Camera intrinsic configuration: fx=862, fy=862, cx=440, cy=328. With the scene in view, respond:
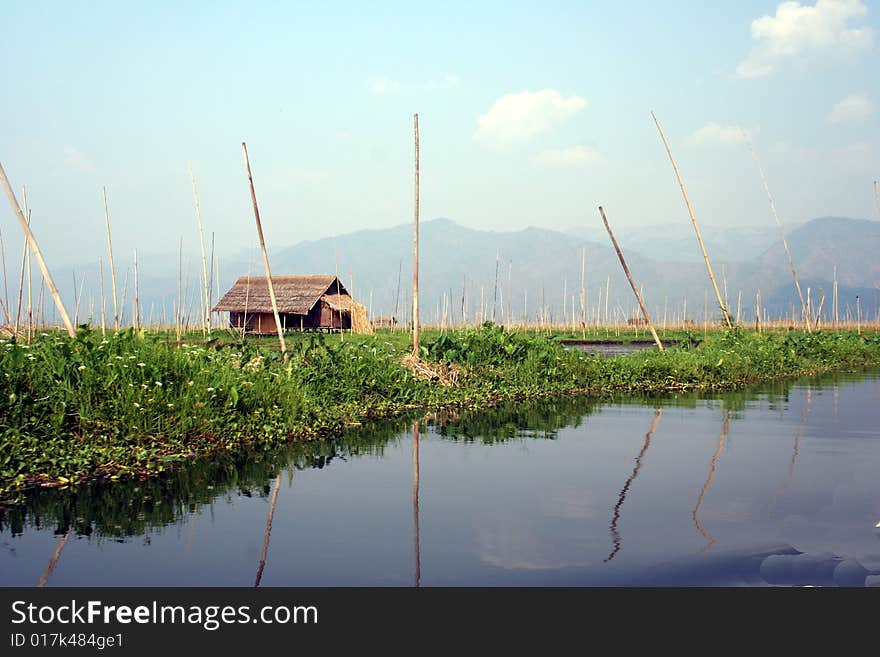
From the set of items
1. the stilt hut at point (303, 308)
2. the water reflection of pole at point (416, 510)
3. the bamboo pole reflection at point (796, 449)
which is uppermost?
the stilt hut at point (303, 308)

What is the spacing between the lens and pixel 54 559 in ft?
16.0

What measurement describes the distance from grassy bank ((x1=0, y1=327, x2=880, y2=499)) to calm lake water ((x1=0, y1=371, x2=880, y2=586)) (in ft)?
1.77

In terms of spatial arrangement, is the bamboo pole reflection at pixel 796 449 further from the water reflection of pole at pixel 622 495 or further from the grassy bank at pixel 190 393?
the grassy bank at pixel 190 393

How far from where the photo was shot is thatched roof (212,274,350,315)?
35906mm

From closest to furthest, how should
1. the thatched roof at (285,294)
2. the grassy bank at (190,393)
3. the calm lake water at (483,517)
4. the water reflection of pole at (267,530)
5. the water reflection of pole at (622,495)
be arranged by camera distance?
the water reflection of pole at (267,530) < the calm lake water at (483,517) < the water reflection of pole at (622,495) < the grassy bank at (190,393) < the thatched roof at (285,294)

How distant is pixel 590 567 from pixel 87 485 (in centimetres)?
422

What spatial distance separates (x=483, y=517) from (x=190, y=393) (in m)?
3.96

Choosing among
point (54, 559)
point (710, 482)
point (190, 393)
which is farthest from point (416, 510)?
point (190, 393)

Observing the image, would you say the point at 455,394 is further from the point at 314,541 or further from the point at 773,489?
the point at 314,541

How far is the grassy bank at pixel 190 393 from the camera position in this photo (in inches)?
294

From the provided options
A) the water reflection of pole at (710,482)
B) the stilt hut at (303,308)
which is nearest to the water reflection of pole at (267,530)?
the water reflection of pole at (710,482)

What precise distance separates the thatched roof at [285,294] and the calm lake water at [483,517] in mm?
26201

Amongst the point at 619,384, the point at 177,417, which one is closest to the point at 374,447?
the point at 177,417

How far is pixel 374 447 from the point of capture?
9.24m
